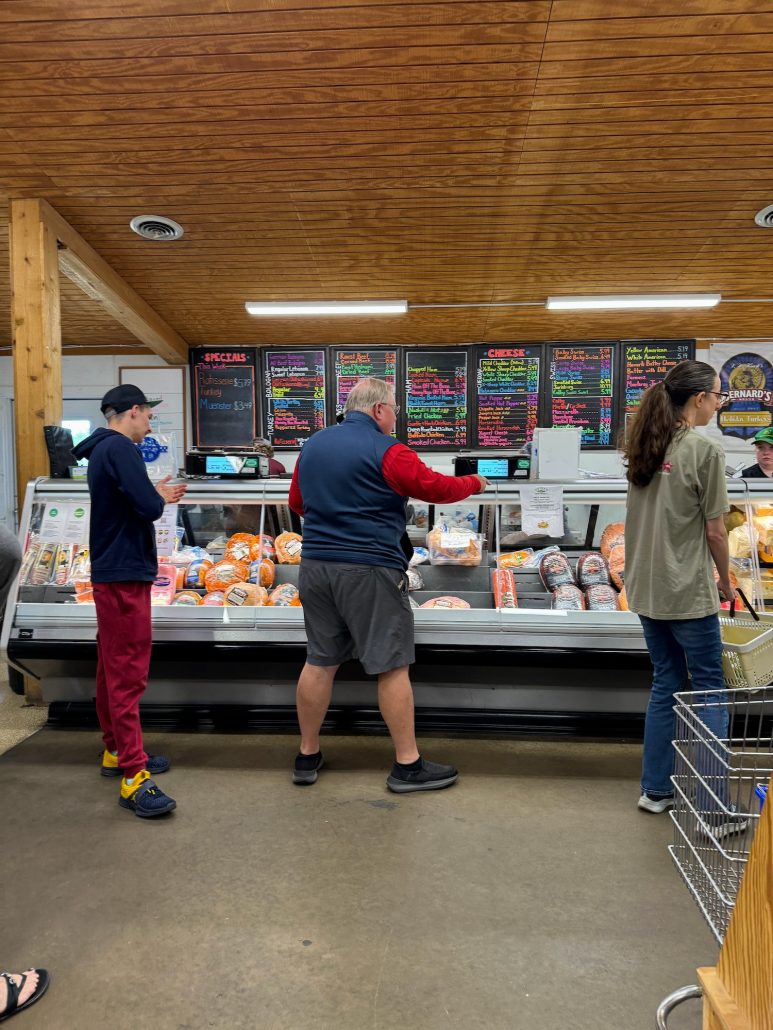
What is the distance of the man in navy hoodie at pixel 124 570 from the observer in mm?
2711

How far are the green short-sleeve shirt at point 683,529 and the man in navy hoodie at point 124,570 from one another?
1.89 metres

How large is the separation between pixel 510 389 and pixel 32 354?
4.27 meters

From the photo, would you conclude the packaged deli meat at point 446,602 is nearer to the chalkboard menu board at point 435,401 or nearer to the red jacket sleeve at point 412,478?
the red jacket sleeve at point 412,478

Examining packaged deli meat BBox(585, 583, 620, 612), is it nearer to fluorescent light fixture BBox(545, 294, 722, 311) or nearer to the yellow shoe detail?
the yellow shoe detail

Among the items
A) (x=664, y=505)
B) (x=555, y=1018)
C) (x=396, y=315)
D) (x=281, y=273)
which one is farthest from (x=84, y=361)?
(x=555, y=1018)

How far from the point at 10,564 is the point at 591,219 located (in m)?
4.52

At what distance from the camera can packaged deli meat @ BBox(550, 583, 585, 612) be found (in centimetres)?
334

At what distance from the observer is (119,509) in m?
2.77

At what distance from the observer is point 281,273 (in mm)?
5672

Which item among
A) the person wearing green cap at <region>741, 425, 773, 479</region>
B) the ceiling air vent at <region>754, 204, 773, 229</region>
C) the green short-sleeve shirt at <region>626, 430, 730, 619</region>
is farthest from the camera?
the ceiling air vent at <region>754, 204, 773, 229</region>

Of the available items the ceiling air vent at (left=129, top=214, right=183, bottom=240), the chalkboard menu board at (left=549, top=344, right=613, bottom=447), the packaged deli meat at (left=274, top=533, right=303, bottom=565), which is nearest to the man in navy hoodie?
the packaged deli meat at (left=274, top=533, right=303, bottom=565)

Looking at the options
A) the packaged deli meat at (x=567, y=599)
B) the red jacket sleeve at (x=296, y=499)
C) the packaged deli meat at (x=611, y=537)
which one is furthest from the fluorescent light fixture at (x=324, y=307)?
the packaged deli meat at (x=567, y=599)

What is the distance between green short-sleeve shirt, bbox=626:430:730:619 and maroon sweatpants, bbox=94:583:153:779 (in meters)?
1.95

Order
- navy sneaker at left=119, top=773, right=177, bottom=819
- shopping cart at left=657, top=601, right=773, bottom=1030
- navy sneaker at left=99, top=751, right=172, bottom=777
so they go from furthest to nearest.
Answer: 1. navy sneaker at left=99, top=751, right=172, bottom=777
2. navy sneaker at left=119, top=773, right=177, bottom=819
3. shopping cart at left=657, top=601, right=773, bottom=1030
